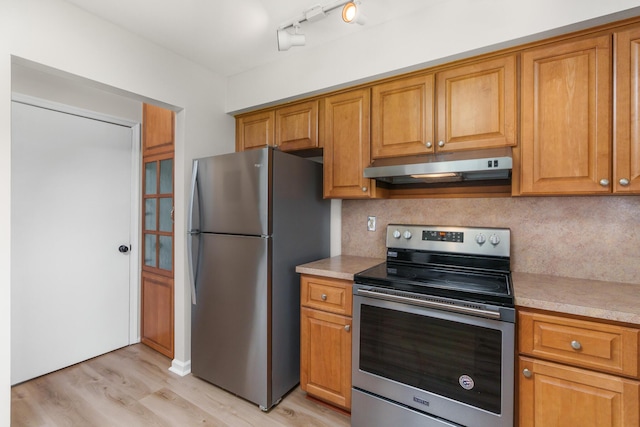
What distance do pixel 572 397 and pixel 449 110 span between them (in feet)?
4.94

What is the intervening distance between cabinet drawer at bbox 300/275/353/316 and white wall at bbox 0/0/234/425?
3.48 ft

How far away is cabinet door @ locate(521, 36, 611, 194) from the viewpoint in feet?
4.85

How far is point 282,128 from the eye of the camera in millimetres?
2533

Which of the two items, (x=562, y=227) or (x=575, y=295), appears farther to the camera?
(x=562, y=227)

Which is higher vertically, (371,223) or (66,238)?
(371,223)

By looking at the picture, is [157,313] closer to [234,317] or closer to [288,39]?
[234,317]

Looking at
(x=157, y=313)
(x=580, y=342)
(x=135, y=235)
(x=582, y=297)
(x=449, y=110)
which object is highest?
(x=449, y=110)

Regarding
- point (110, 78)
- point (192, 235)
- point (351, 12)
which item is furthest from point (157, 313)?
point (351, 12)

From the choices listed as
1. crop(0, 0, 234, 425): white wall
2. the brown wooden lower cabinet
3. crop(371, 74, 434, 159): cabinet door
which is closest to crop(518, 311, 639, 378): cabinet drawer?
crop(371, 74, 434, 159): cabinet door

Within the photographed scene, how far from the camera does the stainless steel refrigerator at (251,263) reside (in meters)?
1.98

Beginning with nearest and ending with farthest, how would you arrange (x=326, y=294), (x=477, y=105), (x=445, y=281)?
(x=445, y=281) → (x=477, y=105) → (x=326, y=294)

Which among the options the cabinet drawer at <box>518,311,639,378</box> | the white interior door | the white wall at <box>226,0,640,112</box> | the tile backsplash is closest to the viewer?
the cabinet drawer at <box>518,311,639,378</box>

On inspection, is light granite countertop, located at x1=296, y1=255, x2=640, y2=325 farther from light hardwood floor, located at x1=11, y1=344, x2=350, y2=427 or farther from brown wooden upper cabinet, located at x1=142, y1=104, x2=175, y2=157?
brown wooden upper cabinet, located at x1=142, y1=104, x2=175, y2=157

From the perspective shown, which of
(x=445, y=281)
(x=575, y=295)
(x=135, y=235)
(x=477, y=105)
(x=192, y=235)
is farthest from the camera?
(x=135, y=235)
